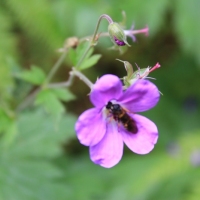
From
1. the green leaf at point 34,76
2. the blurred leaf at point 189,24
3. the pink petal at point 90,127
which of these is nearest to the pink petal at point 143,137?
the pink petal at point 90,127

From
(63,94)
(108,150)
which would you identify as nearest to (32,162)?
(63,94)

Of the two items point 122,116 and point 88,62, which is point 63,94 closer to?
point 88,62

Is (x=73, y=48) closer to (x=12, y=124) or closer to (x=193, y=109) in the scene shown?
(x=12, y=124)

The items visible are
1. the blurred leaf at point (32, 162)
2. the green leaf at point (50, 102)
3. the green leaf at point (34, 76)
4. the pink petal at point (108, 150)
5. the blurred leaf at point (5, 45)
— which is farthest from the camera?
the blurred leaf at point (5, 45)

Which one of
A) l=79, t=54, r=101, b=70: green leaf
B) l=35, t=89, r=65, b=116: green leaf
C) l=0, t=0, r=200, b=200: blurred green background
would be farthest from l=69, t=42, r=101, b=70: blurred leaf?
l=0, t=0, r=200, b=200: blurred green background

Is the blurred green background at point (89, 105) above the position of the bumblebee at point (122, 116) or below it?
above

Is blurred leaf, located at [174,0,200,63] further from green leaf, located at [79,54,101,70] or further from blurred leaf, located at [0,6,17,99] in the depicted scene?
green leaf, located at [79,54,101,70]

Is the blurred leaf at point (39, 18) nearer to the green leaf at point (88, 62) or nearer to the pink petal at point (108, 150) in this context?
the green leaf at point (88, 62)
